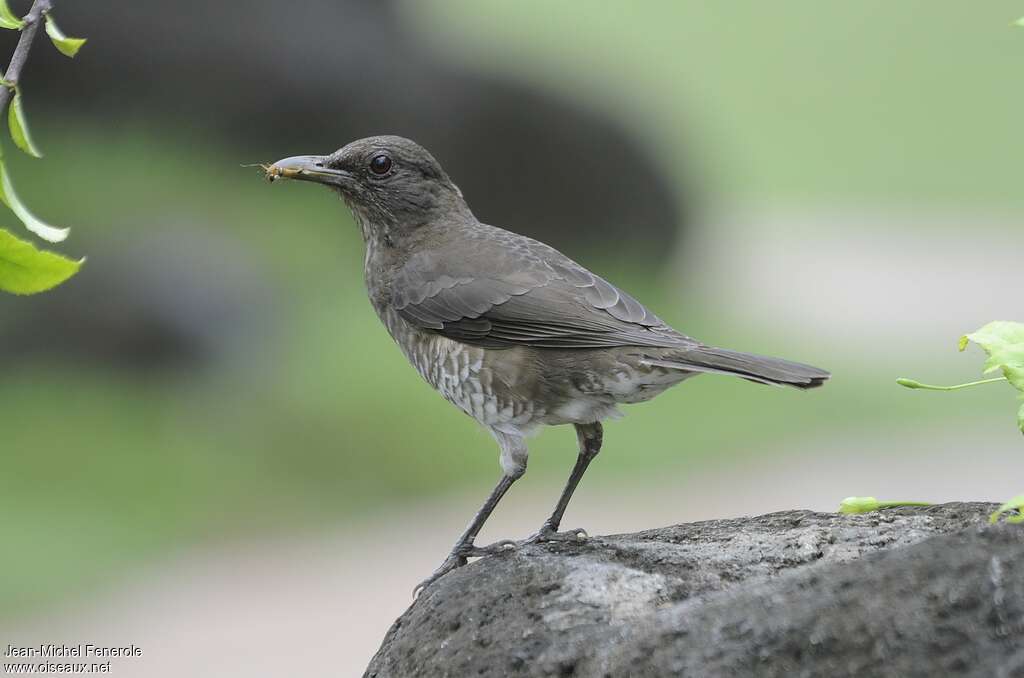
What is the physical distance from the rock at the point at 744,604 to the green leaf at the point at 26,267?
5.72ft

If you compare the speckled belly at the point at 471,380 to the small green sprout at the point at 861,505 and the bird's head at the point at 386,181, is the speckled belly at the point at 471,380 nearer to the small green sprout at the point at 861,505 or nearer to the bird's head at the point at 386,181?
the bird's head at the point at 386,181

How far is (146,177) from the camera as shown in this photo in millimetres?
15156

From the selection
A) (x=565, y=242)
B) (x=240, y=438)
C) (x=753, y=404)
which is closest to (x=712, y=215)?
(x=565, y=242)

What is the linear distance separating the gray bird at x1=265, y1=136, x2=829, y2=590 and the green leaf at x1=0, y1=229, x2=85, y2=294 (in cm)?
275

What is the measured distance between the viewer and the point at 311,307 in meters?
14.9

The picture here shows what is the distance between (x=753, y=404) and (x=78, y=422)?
7.89m

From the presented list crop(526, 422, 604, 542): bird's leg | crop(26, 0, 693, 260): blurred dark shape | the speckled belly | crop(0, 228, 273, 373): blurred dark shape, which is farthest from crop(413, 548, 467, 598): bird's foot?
crop(26, 0, 693, 260): blurred dark shape

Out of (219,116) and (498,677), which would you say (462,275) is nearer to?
(498,677)

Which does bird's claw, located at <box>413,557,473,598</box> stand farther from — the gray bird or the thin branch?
the thin branch

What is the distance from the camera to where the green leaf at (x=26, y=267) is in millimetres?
2531

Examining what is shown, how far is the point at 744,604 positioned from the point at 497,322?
254cm

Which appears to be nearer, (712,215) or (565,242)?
(565,242)

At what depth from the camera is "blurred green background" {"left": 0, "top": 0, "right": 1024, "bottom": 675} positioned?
475 inches

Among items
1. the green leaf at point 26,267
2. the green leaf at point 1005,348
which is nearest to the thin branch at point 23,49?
the green leaf at point 26,267
